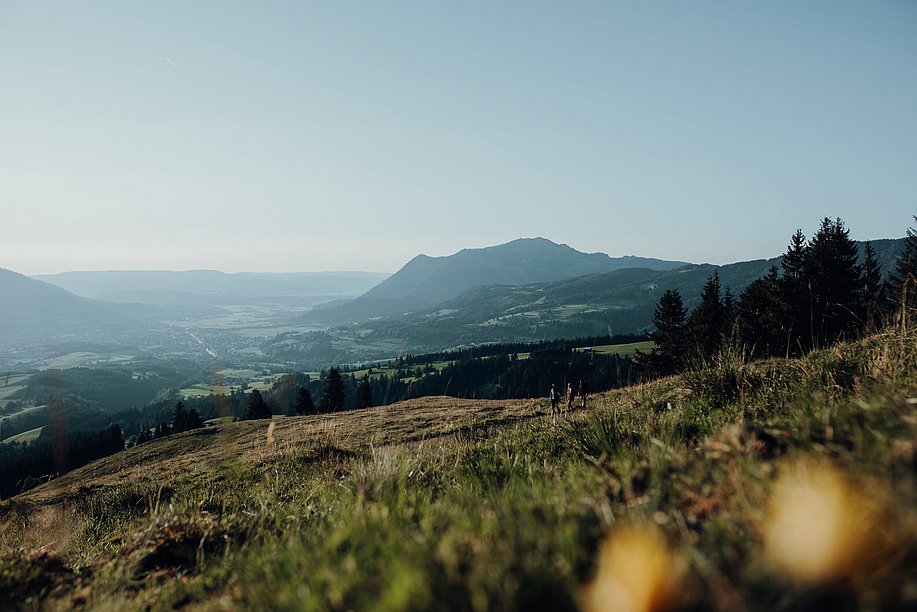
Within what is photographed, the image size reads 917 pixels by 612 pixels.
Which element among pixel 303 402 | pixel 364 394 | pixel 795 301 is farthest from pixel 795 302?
pixel 303 402

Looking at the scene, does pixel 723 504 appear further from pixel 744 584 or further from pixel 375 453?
pixel 375 453

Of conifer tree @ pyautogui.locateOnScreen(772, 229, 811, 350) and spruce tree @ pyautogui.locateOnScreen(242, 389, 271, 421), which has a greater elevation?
conifer tree @ pyautogui.locateOnScreen(772, 229, 811, 350)

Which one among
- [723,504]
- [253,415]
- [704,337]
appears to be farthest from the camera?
[253,415]

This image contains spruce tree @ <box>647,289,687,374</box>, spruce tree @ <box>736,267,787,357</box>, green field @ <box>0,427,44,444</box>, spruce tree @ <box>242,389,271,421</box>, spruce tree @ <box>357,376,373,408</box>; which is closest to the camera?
spruce tree @ <box>736,267,787,357</box>

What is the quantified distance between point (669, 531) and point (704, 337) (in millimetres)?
56853

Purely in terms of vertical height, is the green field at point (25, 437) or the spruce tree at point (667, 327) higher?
the spruce tree at point (667, 327)

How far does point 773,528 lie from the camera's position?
2.15m

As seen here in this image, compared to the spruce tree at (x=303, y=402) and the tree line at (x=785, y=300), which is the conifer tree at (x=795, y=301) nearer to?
the tree line at (x=785, y=300)

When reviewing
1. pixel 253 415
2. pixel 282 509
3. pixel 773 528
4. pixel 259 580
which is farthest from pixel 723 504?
pixel 253 415

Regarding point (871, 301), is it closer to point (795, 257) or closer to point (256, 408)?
point (795, 257)

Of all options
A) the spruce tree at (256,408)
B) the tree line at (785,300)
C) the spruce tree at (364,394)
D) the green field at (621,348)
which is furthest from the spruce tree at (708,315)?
the green field at (621,348)

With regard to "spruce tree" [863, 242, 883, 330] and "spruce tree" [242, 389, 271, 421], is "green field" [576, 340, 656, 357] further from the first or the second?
"spruce tree" [242, 389, 271, 421]

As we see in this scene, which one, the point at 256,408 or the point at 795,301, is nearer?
the point at 795,301

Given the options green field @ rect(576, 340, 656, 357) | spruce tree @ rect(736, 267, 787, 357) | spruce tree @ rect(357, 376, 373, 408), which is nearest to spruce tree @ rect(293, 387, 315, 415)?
spruce tree @ rect(357, 376, 373, 408)
